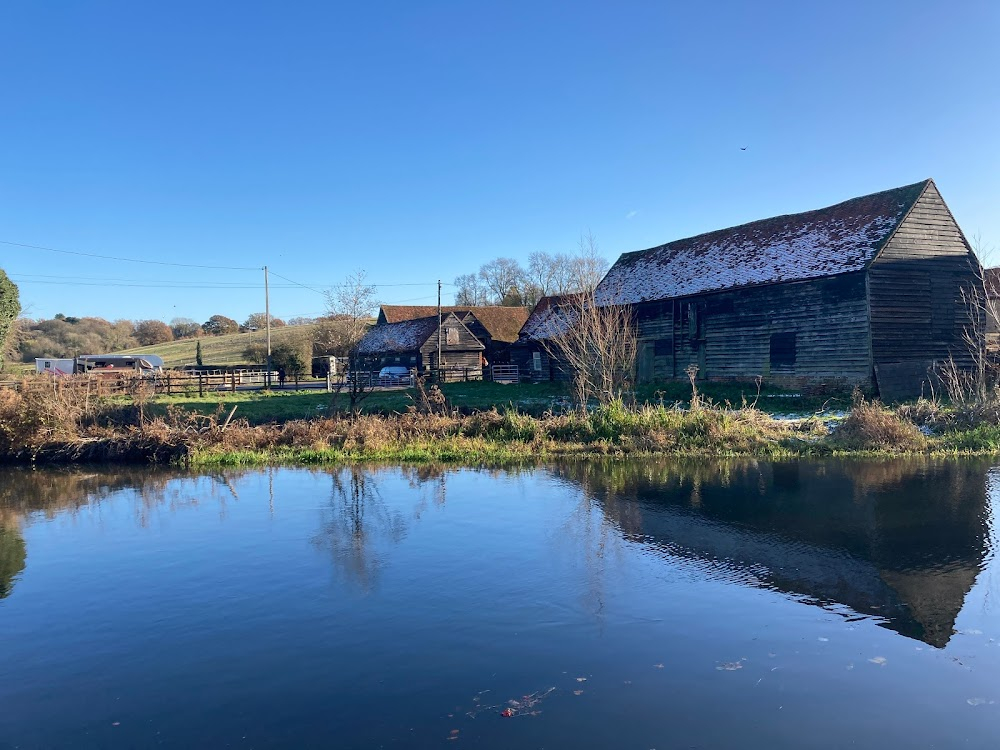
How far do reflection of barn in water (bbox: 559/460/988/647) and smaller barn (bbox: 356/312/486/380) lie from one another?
113ft

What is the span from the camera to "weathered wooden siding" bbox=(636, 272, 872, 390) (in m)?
25.2

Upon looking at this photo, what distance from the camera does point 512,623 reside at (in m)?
6.74

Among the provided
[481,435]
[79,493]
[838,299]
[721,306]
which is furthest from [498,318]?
[79,493]

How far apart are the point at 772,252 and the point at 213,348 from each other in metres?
73.3

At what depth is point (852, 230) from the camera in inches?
1064

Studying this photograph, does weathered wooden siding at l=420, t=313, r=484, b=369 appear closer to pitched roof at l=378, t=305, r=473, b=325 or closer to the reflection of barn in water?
pitched roof at l=378, t=305, r=473, b=325

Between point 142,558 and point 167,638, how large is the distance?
3348 mm

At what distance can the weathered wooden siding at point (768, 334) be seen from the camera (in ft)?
82.6

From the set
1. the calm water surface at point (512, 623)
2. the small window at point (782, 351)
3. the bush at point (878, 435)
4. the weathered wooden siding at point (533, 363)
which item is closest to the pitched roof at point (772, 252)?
the small window at point (782, 351)

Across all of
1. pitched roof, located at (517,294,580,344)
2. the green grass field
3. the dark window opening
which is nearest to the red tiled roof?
pitched roof, located at (517,294,580,344)

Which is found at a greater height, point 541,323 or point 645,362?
point 541,323

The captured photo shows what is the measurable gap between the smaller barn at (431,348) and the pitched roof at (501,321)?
271 cm

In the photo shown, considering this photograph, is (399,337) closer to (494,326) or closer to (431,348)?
(431,348)

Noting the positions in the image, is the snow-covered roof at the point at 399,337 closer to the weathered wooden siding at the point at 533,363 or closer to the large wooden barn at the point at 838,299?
the weathered wooden siding at the point at 533,363
